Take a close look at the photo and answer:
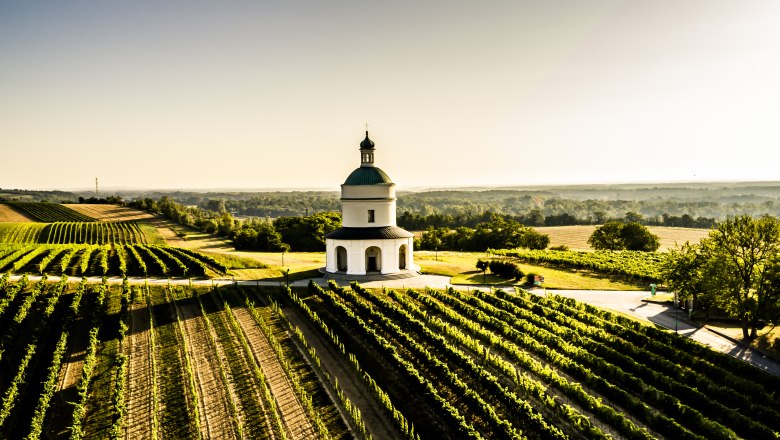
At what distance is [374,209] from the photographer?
48938 millimetres

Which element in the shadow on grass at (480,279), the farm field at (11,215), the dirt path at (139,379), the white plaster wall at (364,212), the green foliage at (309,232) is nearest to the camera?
the dirt path at (139,379)

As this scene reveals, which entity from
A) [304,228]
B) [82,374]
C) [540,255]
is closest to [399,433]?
[82,374]

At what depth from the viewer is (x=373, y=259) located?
49125mm

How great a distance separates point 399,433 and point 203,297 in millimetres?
25498

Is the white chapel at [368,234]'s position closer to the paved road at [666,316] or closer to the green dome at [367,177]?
the green dome at [367,177]

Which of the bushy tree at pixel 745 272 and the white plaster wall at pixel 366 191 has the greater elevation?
the white plaster wall at pixel 366 191

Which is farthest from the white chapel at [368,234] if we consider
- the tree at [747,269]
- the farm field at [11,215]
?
the farm field at [11,215]

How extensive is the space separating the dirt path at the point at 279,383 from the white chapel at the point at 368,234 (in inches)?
575

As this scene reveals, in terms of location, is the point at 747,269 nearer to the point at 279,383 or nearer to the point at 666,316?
the point at 666,316

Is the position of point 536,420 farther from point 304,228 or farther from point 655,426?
point 304,228

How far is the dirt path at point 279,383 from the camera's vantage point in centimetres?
2111

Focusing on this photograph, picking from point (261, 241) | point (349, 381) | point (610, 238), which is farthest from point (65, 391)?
point (610, 238)

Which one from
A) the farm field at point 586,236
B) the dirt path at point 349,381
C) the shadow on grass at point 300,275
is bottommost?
the farm field at point 586,236

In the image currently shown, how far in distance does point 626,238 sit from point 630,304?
4173 centimetres
